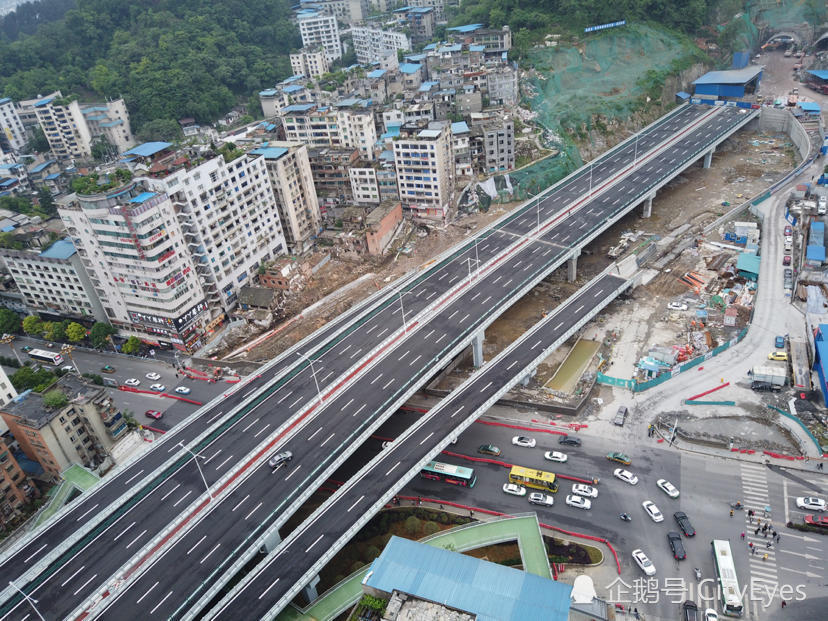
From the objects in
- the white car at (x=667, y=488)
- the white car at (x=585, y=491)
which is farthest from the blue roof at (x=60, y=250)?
the white car at (x=667, y=488)

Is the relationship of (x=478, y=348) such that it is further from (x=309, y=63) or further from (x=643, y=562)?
(x=309, y=63)

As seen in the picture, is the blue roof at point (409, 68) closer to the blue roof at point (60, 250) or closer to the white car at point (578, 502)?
the blue roof at point (60, 250)

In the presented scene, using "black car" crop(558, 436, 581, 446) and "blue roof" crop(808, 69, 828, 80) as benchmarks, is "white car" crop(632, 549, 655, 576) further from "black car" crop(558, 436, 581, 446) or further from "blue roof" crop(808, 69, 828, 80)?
"blue roof" crop(808, 69, 828, 80)

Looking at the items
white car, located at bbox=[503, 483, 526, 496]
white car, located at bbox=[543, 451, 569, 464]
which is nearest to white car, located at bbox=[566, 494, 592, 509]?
white car, located at bbox=[503, 483, 526, 496]

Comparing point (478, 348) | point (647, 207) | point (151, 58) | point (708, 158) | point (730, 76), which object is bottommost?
point (478, 348)

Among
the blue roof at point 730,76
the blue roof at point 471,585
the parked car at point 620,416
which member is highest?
the blue roof at point 730,76

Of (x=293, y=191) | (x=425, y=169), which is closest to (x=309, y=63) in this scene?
(x=293, y=191)
